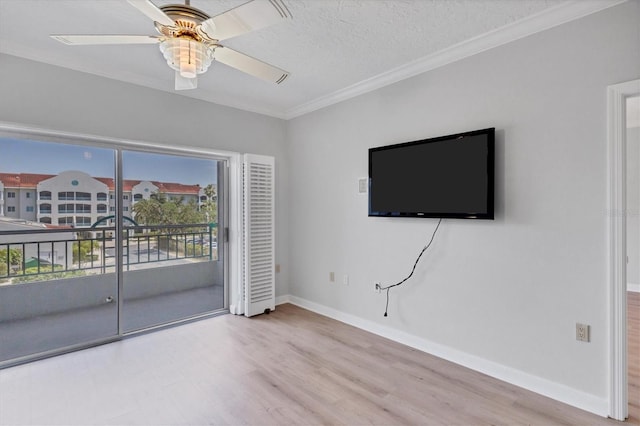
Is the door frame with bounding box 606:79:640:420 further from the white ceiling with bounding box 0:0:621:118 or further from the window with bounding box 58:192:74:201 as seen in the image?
the window with bounding box 58:192:74:201

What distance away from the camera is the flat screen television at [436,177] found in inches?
98.0

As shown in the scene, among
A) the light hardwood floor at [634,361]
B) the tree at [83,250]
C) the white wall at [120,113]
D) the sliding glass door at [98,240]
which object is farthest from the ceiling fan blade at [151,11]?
the light hardwood floor at [634,361]

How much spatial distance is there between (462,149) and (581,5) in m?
1.12

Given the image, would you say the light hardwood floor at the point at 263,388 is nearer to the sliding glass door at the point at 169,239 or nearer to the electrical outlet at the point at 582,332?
the electrical outlet at the point at 582,332

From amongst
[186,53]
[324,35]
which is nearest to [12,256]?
[186,53]

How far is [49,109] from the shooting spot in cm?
272

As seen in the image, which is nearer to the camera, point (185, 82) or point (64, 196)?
point (185, 82)

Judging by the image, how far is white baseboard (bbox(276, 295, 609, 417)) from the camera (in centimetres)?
207

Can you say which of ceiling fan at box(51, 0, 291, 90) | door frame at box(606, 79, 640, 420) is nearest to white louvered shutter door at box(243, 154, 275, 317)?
ceiling fan at box(51, 0, 291, 90)

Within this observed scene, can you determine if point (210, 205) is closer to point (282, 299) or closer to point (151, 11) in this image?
point (282, 299)

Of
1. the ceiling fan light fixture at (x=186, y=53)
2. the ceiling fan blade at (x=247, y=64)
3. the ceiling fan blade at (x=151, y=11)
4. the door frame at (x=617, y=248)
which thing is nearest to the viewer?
the ceiling fan blade at (x=151, y=11)

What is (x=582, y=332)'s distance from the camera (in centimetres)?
210

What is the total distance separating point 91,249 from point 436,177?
3.35 meters

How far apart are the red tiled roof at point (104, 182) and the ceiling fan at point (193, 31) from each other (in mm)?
1690
